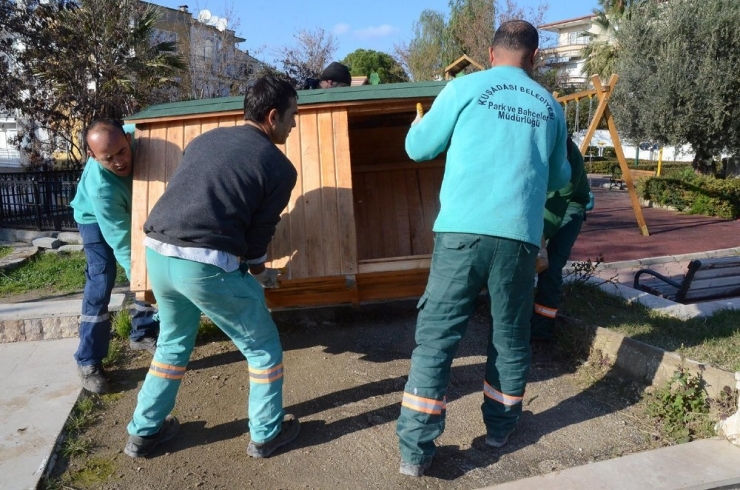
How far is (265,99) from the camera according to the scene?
10.1 ft

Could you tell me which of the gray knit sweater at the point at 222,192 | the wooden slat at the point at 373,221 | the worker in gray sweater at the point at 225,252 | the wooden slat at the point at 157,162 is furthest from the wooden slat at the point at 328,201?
the wooden slat at the point at 373,221

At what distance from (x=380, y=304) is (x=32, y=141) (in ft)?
34.4

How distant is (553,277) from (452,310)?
1.73m

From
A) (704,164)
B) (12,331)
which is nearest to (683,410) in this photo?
(12,331)

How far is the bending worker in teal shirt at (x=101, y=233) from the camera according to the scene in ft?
12.4

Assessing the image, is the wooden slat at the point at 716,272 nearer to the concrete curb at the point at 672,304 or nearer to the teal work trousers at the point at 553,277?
the concrete curb at the point at 672,304

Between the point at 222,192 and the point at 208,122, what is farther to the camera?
the point at 208,122

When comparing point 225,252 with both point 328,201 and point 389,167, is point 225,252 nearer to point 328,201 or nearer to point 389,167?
point 328,201

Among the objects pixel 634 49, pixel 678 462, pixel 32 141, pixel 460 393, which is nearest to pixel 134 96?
pixel 32 141

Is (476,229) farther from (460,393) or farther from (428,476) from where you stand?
(460,393)

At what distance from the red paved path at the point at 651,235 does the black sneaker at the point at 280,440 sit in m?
7.69

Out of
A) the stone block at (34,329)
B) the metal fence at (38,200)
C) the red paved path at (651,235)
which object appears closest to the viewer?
the stone block at (34,329)

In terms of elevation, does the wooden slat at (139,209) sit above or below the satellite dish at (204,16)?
below

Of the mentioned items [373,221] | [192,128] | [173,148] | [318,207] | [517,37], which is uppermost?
[517,37]
